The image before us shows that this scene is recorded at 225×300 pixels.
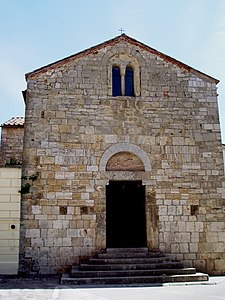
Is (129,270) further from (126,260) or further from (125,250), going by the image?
(125,250)

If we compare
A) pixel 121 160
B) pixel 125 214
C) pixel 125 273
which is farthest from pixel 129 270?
pixel 121 160

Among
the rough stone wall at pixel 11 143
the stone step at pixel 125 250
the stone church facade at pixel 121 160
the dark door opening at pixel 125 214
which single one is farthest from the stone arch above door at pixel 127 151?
the rough stone wall at pixel 11 143

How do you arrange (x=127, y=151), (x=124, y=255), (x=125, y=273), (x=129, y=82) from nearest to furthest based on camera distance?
(x=125, y=273)
(x=124, y=255)
(x=127, y=151)
(x=129, y=82)

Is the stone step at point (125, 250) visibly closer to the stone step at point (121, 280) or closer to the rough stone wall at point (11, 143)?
the stone step at point (121, 280)

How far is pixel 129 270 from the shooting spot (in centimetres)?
1097

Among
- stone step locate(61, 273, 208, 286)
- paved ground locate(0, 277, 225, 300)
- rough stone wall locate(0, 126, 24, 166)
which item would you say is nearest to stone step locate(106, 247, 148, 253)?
stone step locate(61, 273, 208, 286)

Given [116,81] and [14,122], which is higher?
[116,81]

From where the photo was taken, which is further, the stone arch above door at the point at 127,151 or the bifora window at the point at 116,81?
the bifora window at the point at 116,81

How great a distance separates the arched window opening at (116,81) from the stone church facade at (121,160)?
48 millimetres

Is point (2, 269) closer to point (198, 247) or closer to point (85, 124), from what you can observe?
point (85, 124)

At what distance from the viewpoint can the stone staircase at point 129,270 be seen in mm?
10328

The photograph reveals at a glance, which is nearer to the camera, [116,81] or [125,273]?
[125,273]

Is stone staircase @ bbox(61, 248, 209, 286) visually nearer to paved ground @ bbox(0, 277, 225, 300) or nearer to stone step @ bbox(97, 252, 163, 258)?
stone step @ bbox(97, 252, 163, 258)

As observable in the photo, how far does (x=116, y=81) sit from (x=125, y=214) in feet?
16.1
